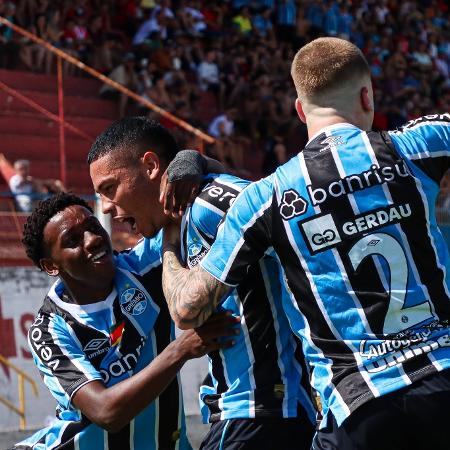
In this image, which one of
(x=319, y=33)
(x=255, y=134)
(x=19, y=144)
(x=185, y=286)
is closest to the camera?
(x=185, y=286)

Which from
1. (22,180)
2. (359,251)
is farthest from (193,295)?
(22,180)

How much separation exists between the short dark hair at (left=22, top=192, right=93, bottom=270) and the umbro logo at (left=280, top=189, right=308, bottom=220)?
4.74 feet

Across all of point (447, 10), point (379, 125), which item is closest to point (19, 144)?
point (379, 125)

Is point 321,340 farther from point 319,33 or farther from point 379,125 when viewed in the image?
point 319,33

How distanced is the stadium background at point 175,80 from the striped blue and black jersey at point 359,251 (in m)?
5.46

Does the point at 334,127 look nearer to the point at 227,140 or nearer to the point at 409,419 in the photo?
the point at 409,419

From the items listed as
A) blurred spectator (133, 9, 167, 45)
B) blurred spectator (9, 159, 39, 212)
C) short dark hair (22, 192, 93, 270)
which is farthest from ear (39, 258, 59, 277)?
blurred spectator (133, 9, 167, 45)

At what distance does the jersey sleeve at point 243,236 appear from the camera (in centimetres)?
289

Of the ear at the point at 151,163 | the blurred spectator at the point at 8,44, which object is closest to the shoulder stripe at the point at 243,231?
the ear at the point at 151,163

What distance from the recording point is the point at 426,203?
2.88 metres

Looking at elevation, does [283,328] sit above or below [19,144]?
below

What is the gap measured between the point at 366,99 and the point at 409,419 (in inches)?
39.7

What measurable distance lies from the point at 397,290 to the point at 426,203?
287 millimetres

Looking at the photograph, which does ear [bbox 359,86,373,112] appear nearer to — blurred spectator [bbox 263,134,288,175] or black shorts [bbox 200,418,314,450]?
black shorts [bbox 200,418,314,450]
